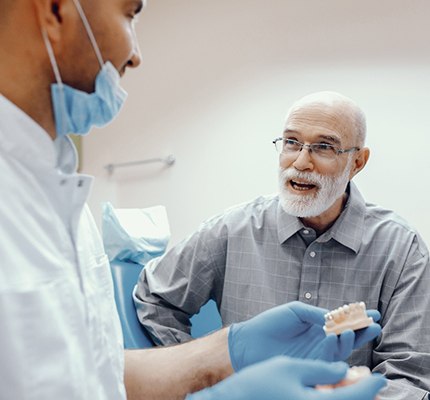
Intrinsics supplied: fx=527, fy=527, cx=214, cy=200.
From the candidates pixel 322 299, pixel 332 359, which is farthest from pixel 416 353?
pixel 332 359

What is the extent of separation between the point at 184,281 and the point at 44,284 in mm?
979

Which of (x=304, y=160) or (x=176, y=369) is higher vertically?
(x=304, y=160)

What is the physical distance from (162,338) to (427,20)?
1.92 meters

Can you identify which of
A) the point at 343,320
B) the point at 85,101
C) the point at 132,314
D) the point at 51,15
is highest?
the point at 51,15

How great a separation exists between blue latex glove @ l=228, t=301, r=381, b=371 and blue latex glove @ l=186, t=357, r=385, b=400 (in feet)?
1.10

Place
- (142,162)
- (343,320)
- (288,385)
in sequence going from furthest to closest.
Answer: (142,162) < (343,320) < (288,385)

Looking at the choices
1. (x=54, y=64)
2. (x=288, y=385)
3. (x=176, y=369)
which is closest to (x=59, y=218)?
(x=54, y=64)

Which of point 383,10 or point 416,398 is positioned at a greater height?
point 383,10

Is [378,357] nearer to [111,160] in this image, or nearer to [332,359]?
[332,359]

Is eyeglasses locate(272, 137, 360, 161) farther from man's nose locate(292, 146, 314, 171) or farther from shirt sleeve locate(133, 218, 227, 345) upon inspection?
shirt sleeve locate(133, 218, 227, 345)

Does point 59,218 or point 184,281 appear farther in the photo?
point 184,281

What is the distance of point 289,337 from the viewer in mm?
1116

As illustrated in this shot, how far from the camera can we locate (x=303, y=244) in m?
1.62

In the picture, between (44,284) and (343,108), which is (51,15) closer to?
(44,284)
